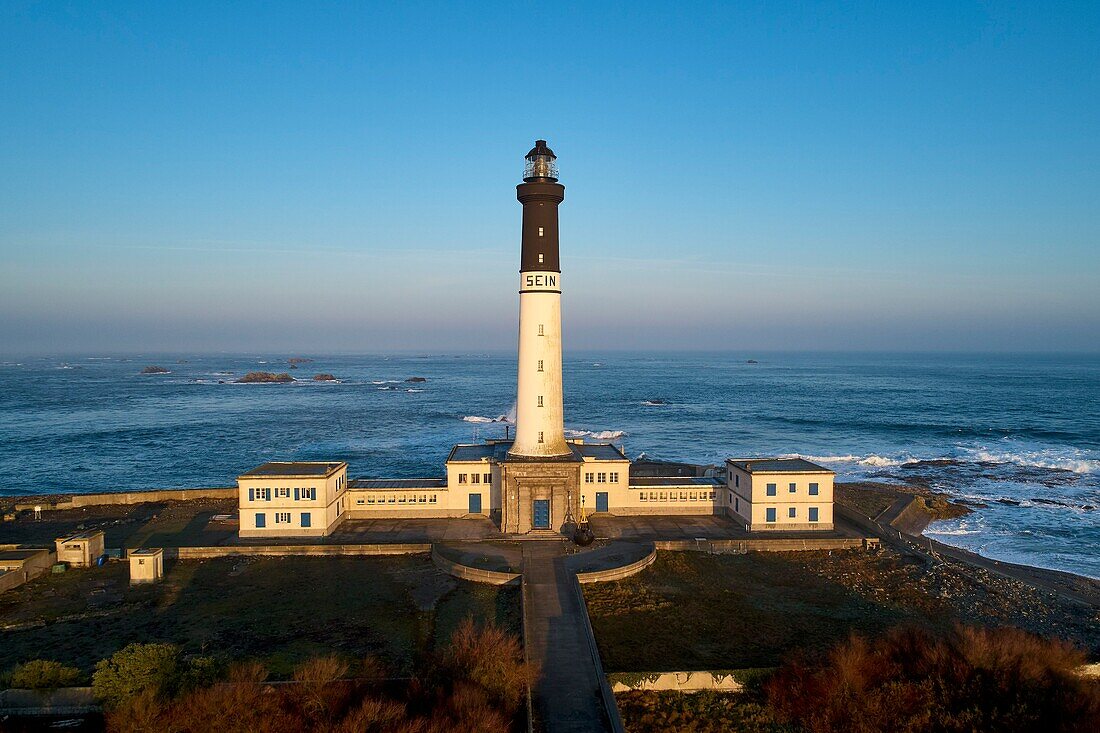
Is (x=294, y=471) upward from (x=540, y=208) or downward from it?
downward

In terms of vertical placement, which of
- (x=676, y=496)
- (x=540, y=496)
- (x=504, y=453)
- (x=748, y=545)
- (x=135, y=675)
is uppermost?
(x=504, y=453)

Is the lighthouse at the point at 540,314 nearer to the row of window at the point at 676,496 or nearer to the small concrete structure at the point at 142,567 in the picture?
the row of window at the point at 676,496

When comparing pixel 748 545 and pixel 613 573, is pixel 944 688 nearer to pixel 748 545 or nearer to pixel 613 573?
pixel 613 573

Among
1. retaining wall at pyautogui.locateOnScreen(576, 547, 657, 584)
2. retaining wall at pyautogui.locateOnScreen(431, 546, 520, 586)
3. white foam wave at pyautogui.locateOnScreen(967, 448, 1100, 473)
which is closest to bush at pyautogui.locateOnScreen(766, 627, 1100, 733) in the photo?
retaining wall at pyautogui.locateOnScreen(576, 547, 657, 584)

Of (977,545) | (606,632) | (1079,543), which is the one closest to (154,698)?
(606,632)

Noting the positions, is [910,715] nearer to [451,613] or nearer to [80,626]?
[451,613]

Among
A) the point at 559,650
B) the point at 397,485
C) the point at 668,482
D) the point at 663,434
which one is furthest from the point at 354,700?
the point at 663,434
